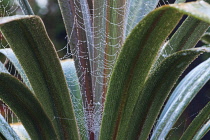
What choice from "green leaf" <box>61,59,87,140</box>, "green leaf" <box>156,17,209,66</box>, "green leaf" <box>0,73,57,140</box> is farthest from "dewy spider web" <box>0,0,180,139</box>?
"green leaf" <box>0,73,57,140</box>

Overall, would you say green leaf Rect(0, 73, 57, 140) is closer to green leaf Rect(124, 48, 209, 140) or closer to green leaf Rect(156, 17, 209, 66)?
green leaf Rect(124, 48, 209, 140)

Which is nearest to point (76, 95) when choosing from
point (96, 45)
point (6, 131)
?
point (96, 45)

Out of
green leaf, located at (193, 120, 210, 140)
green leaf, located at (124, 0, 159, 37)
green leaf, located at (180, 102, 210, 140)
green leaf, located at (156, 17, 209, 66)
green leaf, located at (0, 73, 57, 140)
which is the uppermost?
green leaf, located at (124, 0, 159, 37)

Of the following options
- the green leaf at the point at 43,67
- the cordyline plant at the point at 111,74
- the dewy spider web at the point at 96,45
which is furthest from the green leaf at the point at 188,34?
the green leaf at the point at 43,67

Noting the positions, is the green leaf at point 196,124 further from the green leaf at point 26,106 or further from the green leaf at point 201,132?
the green leaf at point 26,106

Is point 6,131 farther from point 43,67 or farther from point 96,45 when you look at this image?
point 96,45

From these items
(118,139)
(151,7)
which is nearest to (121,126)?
(118,139)

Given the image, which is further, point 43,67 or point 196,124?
point 196,124
